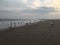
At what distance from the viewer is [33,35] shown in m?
4.31

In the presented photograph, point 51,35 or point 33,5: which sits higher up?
point 33,5

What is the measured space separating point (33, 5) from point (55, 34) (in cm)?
95

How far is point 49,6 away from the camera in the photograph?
4.52 metres

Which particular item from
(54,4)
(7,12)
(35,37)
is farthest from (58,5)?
(7,12)

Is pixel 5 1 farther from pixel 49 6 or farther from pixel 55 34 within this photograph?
pixel 55 34

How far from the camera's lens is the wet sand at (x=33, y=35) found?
4051 mm

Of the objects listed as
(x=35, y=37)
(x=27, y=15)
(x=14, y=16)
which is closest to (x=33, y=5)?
(x=27, y=15)

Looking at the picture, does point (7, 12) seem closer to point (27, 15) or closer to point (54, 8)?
point (27, 15)

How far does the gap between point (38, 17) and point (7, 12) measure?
0.84 meters

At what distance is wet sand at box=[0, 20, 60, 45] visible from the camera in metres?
4.05

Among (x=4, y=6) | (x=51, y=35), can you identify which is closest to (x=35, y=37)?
(x=51, y=35)

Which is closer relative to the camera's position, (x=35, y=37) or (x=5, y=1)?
(x=35, y=37)

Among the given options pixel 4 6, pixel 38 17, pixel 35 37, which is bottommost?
pixel 35 37

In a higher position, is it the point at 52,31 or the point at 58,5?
the point at 58,5
